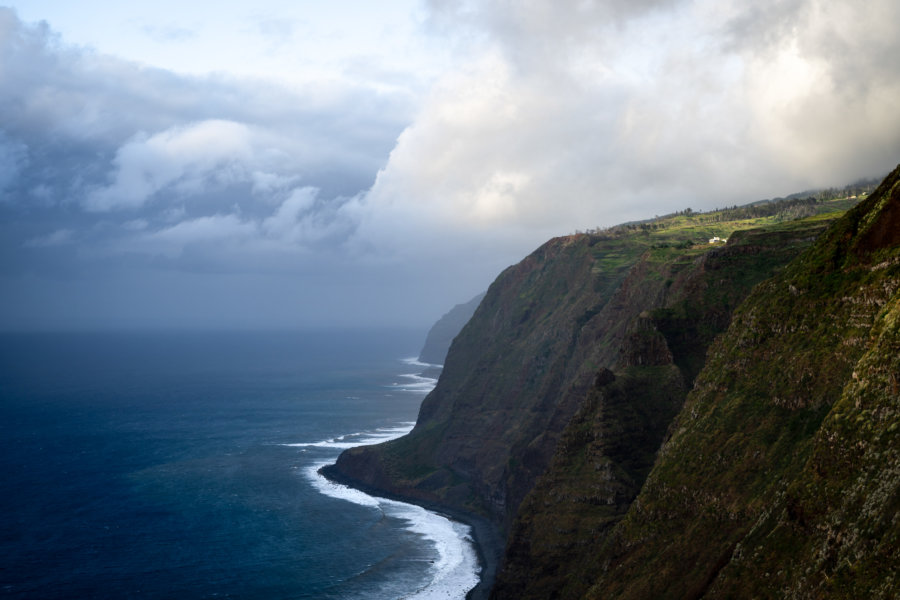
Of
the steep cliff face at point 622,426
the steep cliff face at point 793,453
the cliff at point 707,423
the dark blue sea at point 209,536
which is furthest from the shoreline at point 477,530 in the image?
the steep cliff face at point 793,453

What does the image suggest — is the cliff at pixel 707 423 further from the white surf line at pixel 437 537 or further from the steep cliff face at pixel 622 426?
the white surf line at pixel 437 537

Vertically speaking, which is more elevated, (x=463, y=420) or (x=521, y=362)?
(x=521, y=362)

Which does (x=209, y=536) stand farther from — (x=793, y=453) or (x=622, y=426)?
(x=793, y=453)

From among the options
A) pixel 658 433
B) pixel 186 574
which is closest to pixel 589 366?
pixel 658 433

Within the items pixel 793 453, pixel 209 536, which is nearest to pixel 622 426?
pixel 793 453

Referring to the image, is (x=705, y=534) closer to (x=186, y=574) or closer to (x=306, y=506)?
(x=186, y=574)
